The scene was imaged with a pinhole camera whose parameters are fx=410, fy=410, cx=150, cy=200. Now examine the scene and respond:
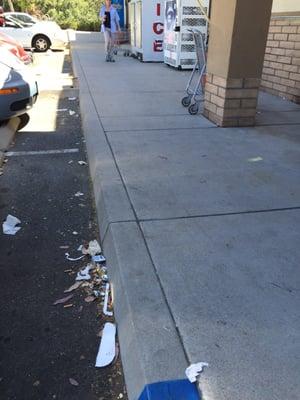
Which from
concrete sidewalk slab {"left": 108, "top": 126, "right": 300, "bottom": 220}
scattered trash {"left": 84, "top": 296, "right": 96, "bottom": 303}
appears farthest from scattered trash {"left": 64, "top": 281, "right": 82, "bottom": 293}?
concrete sidewalk slab {"left": 108, "top": 126, "right": 300, "bottom": 220}

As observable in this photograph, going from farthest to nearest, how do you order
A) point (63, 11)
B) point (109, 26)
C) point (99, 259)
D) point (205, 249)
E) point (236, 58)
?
point (63, 11), point (109, 26), point (236, 58), point (99, 259), point (205, 249)

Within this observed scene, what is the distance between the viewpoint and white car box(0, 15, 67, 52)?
1777cm

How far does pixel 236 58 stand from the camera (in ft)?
17.5

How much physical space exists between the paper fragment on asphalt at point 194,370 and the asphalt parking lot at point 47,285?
1.49 feet

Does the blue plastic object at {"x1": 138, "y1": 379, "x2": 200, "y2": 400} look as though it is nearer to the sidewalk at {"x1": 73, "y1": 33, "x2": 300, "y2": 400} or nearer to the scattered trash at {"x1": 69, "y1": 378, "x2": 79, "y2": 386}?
the sidewalk at {"x1": 73, "y1": 33, "x2": 300, "y2": 400}

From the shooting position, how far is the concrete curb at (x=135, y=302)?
6.48 ft

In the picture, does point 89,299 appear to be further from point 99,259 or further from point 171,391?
point 171,391

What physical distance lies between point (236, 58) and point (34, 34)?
592 inches

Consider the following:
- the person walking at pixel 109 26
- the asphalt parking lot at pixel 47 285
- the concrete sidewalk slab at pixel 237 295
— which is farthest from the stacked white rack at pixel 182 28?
the concrete sidewalk slab at pixel 237 295

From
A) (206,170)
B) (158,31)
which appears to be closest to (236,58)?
(206,170)

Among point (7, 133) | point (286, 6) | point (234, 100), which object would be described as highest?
point (286, 6)

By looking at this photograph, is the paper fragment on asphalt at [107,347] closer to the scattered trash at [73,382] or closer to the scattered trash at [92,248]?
the scattered trash at [73,382]

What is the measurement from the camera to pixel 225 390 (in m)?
1.83

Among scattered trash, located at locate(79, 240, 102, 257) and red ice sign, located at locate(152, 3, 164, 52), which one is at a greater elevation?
red ice sign, located at locate(152, 3, 164, 52)
